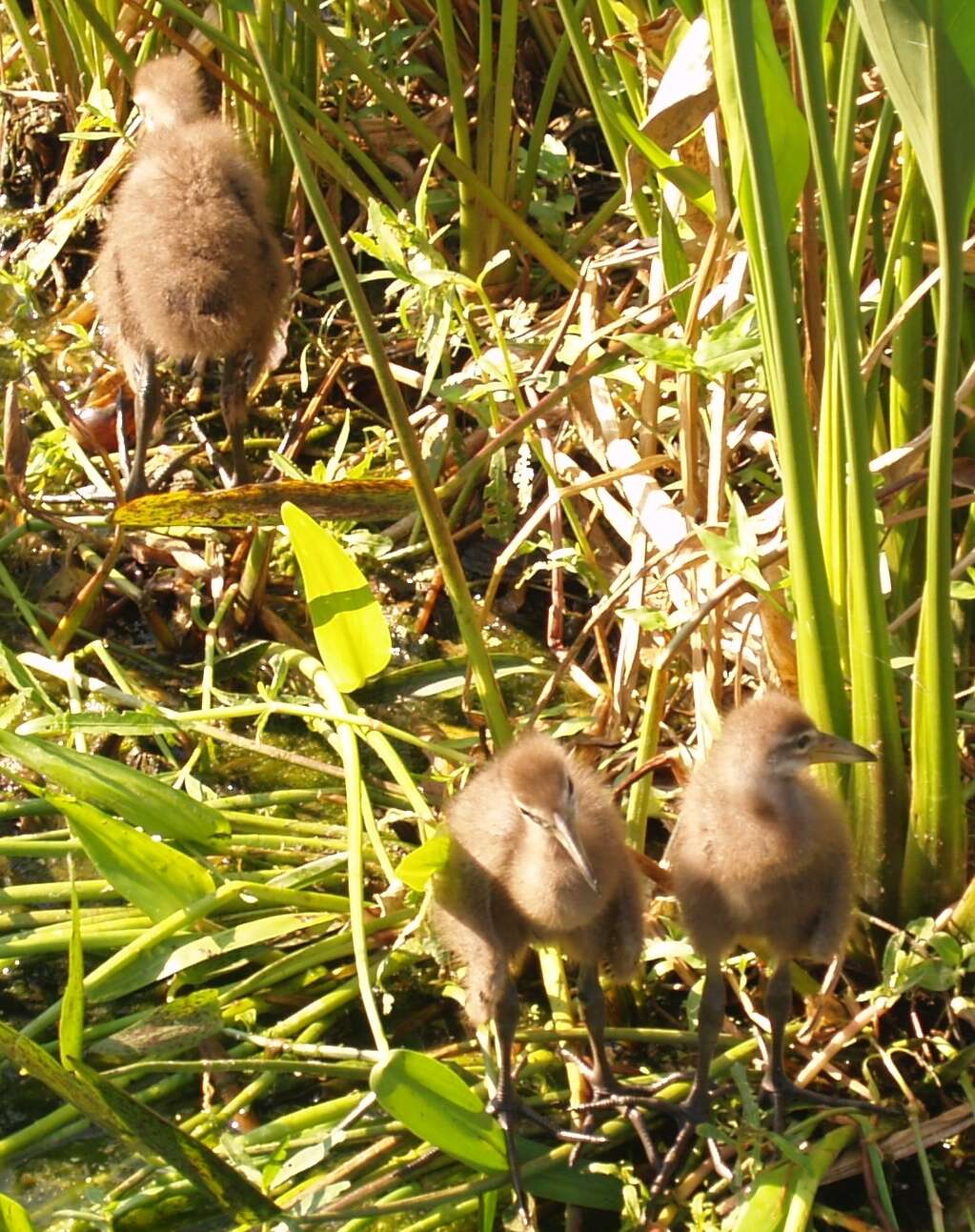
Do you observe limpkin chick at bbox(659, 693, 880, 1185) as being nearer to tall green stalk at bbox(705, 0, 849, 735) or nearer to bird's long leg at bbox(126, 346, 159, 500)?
tall green stalk at bbox(705, 0, 849, 735)

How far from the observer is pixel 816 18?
2.05 metres

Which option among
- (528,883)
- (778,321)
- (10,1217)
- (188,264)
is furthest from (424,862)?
(188,264)

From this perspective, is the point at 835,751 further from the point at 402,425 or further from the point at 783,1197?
the point at 402,425

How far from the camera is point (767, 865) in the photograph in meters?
2.33

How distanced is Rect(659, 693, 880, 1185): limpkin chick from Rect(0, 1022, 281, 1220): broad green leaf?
635 millimetres

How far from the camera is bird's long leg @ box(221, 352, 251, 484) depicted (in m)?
3.86

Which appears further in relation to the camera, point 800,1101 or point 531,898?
point 800,1101

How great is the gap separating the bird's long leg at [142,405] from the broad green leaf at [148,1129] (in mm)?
1845

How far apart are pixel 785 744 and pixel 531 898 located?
45cm

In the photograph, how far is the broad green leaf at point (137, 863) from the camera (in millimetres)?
2627

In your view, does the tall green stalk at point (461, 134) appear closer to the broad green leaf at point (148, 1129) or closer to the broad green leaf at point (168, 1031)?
the broad green leaf at point (168, 1031)

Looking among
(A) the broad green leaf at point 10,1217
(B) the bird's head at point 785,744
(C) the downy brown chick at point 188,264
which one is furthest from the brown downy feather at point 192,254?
(A) the broad green leaf at point 10,1217

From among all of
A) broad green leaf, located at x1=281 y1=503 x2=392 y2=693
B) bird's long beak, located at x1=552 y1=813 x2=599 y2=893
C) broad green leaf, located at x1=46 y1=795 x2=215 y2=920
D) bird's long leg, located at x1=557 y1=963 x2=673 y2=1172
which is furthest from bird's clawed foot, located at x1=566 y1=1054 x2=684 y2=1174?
broad green leaf, located at x1=281 y1=503 x2=392 y2=693

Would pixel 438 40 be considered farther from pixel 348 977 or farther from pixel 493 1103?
pixel 493 1103
